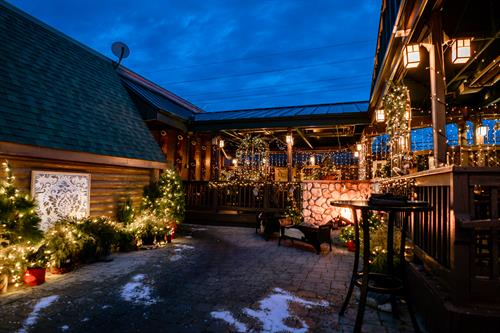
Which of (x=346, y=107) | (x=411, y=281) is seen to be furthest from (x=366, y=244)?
(x=346, y=107)

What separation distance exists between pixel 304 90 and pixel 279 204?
533 feet

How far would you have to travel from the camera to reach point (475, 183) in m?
2.79

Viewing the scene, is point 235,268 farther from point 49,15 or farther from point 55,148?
point 49,15

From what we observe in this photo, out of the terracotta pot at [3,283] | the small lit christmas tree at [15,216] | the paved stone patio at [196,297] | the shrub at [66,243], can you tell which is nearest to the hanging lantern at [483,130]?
the paved stone patio at [196,297]

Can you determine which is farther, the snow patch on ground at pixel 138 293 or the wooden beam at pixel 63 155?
the wooden beam at pixel 63 155

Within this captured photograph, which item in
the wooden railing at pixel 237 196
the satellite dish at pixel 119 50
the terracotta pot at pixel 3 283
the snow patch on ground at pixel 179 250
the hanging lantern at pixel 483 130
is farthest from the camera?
the satellite dish at pixel 119 50

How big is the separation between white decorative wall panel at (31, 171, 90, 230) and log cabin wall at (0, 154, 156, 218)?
156 mm

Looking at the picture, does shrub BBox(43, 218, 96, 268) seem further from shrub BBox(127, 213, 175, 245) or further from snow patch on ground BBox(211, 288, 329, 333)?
snow patch on ground BBox(211, 288, 329, 333)

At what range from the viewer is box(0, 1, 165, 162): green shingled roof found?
660 cm

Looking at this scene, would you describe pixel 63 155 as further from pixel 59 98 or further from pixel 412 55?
pixel 412 55

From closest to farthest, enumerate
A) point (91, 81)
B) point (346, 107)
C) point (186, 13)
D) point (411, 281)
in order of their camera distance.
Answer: point (411, 281), point (91, 81), point (346, 107), point (186, 13)

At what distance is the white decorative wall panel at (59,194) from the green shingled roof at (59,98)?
772mm

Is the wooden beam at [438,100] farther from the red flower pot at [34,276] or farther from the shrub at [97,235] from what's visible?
the red flower pot at [34,276]

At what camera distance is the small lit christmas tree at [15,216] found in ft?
16.1
